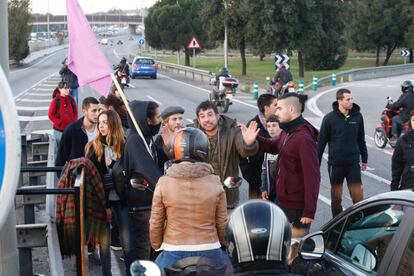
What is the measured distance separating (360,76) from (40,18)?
5471 inches

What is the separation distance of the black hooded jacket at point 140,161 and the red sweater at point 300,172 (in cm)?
112

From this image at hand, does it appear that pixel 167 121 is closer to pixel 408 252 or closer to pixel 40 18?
pixel 408 252

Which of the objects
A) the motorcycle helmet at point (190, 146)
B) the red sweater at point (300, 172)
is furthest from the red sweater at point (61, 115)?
the motorcycle helmet at point (190, 146)

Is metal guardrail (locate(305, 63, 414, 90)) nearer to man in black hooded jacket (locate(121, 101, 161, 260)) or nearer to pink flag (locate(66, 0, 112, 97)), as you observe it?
pink flag (locate(66, 0, 112, 97))

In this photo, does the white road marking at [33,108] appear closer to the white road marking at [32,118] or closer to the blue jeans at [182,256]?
the white road marking at [32,118]

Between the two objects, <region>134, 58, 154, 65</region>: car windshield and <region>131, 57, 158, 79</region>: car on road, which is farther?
<region>134, 58, 154, 65</region>: car windshield

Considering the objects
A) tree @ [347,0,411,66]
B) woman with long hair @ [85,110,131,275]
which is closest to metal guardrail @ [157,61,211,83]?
tree @ [347,0,411,66]

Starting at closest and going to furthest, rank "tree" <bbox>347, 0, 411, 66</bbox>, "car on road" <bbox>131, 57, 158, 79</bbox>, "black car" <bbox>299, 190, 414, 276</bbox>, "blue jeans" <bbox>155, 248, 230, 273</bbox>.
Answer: "black car" <bbox>299, 190, 414, 276</bbox> < "blue jeans" <bbox>155, 248, 230, 273</bbox> < "car on road" <bbox>131, 57, 158, 79</bbox> < "tree" <bbox>347, 0, 411, 66</bbox>

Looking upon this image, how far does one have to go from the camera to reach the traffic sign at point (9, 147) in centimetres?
224

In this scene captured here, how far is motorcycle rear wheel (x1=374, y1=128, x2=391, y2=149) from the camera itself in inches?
630

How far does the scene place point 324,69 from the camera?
5819 cm

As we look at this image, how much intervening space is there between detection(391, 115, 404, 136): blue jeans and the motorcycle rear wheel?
414 mm

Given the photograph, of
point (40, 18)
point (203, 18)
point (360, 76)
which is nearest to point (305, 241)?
point (360, 76)

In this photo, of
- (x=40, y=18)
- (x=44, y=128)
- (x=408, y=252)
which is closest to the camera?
(x=408, y=252)
